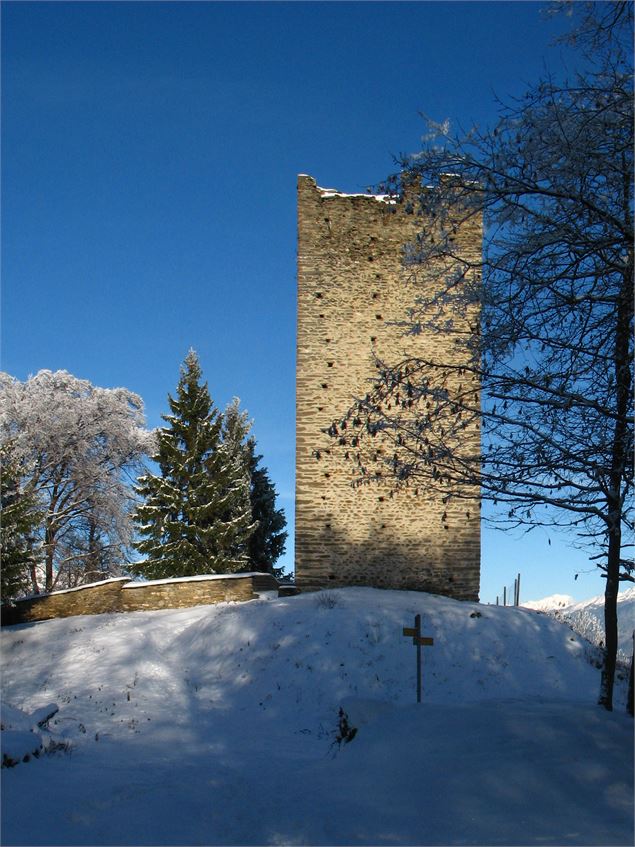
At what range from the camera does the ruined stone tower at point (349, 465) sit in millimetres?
18812

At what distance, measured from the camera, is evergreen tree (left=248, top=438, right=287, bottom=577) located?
29.2 m

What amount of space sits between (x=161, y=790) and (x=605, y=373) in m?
5.75

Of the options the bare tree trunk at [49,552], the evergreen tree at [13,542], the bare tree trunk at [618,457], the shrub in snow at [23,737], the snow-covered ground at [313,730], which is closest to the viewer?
the snow-covered ground at [313,730]

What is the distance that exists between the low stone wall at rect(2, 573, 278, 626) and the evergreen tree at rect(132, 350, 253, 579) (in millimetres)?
5833

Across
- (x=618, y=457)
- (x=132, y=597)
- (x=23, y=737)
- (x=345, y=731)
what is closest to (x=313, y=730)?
(x=345, y=731)

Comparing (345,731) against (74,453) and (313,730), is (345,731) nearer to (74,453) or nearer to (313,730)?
(313,730)

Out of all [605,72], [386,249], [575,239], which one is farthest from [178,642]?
[605,72]

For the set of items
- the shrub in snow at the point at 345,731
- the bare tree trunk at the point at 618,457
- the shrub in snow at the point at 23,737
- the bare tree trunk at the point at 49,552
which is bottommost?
the bare tree trunk at the point at 49,552

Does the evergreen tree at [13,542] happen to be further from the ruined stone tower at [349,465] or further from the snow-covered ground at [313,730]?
the ruined stone tower at [349,465]

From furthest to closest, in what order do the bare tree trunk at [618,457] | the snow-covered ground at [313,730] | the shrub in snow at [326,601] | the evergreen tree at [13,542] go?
the evergreen tree at [13,542] → the shrub in snow at [326,601] → the bare tree trunk at [618,457] → the snow-covered ground at [313,730]

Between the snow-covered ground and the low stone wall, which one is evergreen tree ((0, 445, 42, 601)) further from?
the snow-covered ground

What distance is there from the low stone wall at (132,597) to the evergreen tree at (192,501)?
5833 millimetres

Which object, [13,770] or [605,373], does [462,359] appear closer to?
[605,373]

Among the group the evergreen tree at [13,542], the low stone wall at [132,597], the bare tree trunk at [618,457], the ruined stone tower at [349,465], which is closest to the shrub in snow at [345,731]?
the bare tree trunk at [618,457]
